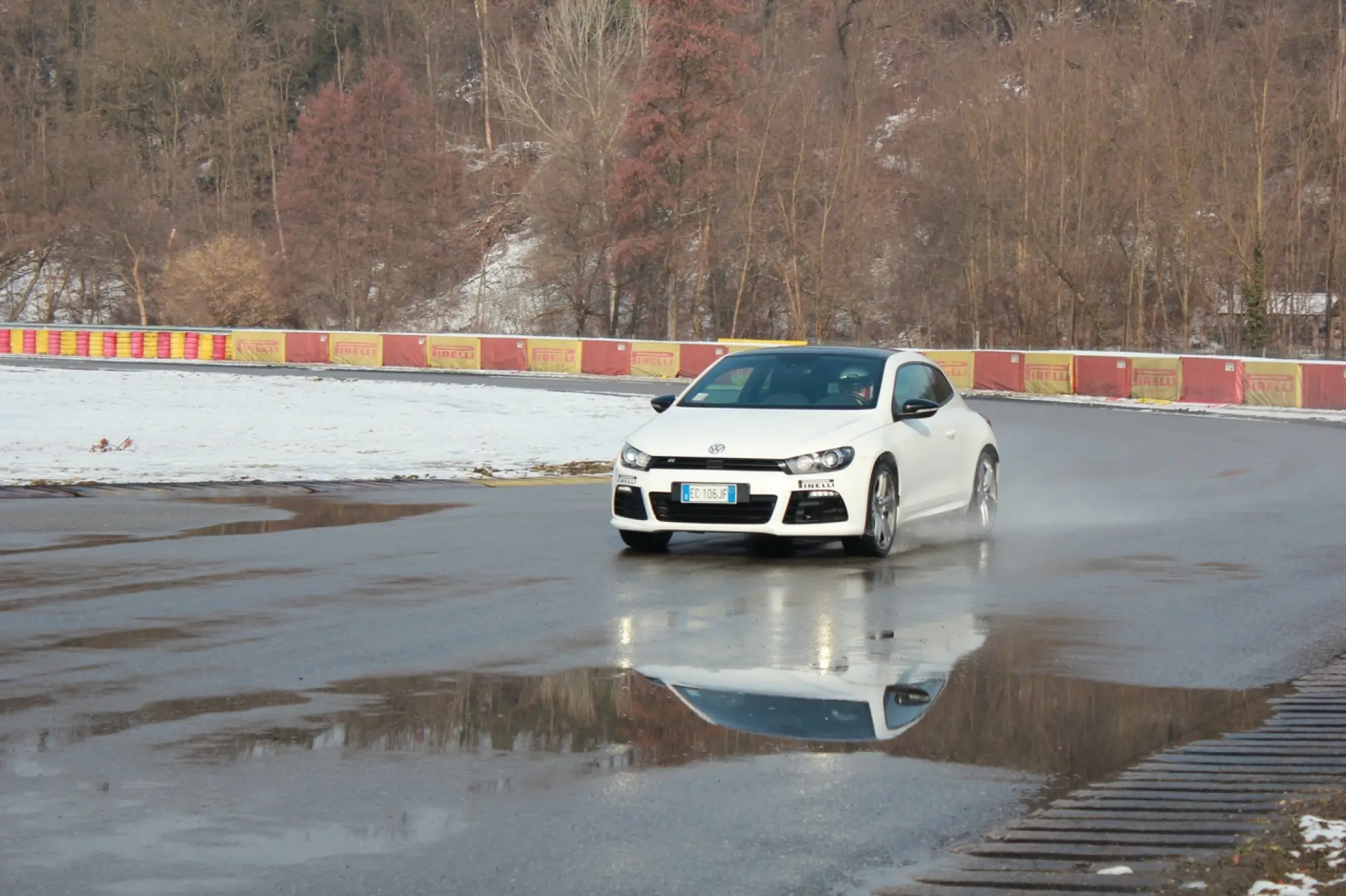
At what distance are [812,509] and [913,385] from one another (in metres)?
2.37

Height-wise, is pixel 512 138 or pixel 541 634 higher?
pixel 512 138

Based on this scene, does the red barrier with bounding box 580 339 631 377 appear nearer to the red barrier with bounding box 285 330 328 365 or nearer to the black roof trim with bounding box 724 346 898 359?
the red barrier with bounding box 285 330 328 365

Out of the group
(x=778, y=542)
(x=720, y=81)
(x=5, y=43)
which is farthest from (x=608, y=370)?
(x=5, y=43)

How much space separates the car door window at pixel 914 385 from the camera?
1396cm

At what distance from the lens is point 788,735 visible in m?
7.00

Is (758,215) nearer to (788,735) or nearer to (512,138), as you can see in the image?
(512,138)

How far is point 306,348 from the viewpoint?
6259 centimetres

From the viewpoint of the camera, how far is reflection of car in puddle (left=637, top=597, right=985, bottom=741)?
23.7 feet

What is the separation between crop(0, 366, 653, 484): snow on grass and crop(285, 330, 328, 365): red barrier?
51.3 feet

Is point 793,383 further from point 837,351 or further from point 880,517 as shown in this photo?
point 880,517

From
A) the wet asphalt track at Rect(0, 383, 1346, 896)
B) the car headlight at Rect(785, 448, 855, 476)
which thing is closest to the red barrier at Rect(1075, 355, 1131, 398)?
the wet asphalt track at Rect(0, 383, 1346, 896)

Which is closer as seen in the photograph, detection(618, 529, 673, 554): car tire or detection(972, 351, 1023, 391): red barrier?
detection(618, 529, 673, 554): car tire

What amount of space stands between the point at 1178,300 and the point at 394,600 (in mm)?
64566

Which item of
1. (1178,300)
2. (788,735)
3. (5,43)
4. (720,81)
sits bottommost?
(788,735)
